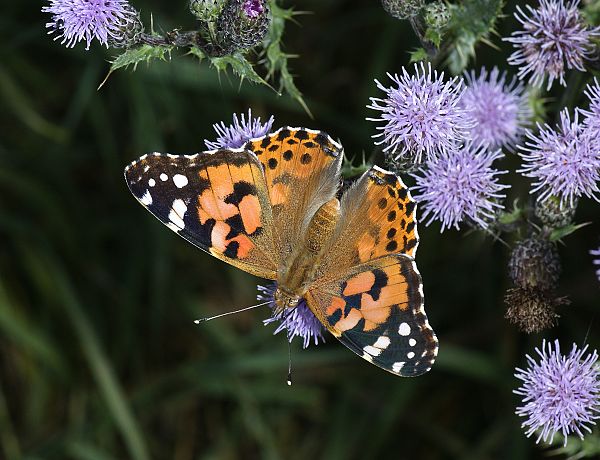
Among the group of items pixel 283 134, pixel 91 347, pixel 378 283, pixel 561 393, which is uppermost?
pixel 283 134

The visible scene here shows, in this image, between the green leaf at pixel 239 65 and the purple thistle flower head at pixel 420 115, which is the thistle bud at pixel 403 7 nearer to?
the purple thistle flower head at pixel 420 115

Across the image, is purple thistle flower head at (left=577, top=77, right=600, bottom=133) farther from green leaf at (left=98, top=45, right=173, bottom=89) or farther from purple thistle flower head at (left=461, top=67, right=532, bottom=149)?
green leaf at (left=98, top=45, right=173, bottom=89)

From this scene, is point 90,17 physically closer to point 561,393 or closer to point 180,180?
point 180,180

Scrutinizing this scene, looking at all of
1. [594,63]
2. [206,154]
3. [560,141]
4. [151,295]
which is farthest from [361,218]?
[151,295]

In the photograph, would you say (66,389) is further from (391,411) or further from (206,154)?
(206,154)

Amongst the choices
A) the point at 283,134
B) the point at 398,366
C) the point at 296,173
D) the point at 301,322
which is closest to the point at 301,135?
the point at 283,134

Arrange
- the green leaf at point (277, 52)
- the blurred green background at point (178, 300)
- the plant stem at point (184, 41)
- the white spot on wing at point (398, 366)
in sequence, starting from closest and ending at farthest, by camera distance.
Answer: the white spot on wing at point (398, 366) < the plant stem at point (184, 41) < the green leaf at point (277, 52) < the blurred green background at point (178, 300)

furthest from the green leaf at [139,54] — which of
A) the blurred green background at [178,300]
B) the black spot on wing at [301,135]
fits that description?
the blurred green background at [178,300]
